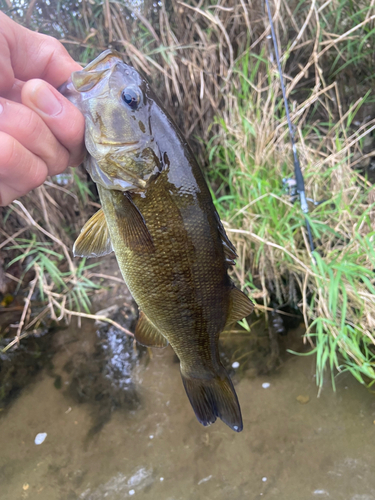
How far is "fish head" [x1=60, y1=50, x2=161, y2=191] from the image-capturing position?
37.6 inches

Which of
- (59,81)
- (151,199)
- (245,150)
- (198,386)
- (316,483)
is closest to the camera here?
(151,199)

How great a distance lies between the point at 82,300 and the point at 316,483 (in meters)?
2.18

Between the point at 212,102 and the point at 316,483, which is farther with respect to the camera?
the point at 212,102

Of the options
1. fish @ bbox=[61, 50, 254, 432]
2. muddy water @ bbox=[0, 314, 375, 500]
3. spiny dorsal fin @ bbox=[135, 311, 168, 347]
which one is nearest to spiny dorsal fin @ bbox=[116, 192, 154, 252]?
fish @ bbox=[61, 50, 254, 432]

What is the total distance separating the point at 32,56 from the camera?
1081mm

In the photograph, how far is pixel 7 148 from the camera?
872 mm

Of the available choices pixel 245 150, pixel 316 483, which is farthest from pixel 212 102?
pixel 316 483

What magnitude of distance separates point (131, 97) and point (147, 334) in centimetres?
94

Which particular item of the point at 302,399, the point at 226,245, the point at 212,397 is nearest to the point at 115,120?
the point at 226,245

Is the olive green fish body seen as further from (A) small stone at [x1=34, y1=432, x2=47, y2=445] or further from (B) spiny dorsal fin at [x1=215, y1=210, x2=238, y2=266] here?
(A) small stone at [x1=34, y1=432, x2=47, y2=445]

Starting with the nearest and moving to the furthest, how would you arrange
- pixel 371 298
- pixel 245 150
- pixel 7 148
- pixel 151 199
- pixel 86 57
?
pixel 7 148, pixel 151 199, pixel 371 298, pixel 245 150, pixel 86 57

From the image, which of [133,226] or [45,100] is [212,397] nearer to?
[133,226]

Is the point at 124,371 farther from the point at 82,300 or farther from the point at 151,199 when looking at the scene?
the point at 151,199

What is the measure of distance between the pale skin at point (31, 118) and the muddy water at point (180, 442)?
1.77 m
